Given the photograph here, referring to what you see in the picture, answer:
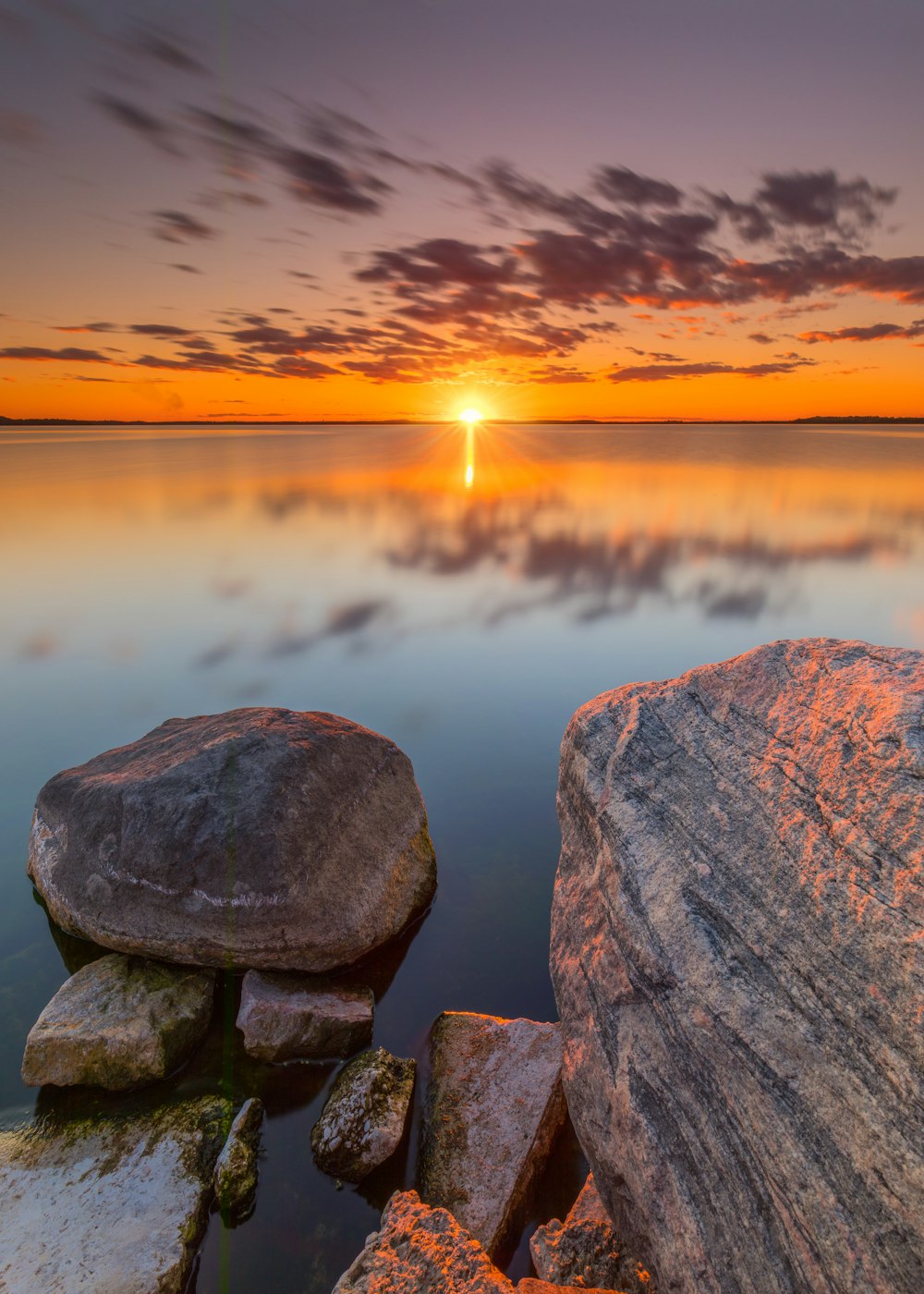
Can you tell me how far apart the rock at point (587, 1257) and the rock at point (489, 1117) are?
65 cm

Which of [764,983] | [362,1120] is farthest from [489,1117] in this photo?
[764,983]

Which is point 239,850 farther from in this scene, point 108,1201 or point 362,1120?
point 108,1201

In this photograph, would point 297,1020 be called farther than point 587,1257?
Yes

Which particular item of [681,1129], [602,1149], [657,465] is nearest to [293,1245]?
[602,1149]

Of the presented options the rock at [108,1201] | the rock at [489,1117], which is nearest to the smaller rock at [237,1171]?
the rock at [108,1201]

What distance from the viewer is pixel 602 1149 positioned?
4.59 meters

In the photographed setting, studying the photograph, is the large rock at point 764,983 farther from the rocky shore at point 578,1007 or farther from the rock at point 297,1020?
the rock at point 297,1020

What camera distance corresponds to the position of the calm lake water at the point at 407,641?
686cm

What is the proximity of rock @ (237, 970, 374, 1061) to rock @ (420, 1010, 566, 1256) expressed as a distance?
34.9 inches

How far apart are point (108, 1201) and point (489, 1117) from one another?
314 cm

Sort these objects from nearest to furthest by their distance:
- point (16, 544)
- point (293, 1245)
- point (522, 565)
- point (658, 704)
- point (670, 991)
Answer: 1. point (670, 991)
2. point (293, 1245)
3. point (658, 704)
4. point (522, 565)
5. point (16, 544)

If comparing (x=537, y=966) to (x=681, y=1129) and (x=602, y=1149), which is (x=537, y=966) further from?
(x=681, y=1129)

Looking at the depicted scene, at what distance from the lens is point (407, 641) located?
776 inches

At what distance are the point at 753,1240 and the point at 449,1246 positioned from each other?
6.22ft
